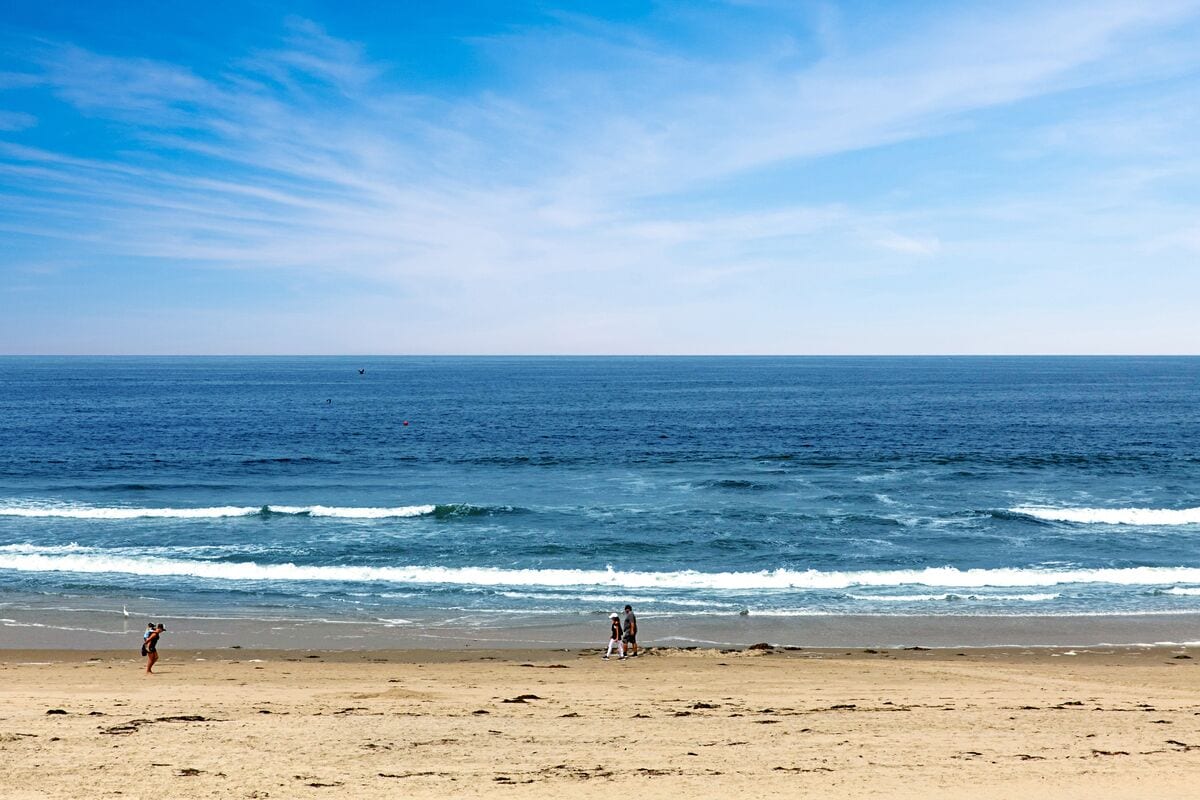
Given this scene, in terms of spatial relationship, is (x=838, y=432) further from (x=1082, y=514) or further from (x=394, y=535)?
(x=394, y=535)

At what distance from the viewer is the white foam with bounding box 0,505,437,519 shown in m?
42.0

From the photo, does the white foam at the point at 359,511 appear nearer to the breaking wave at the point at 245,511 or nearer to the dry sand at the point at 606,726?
the breaking wave at the point at 245,511

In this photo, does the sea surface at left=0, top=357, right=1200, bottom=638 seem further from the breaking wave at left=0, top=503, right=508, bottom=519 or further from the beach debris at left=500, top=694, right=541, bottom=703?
the beach debris at left=500, top=694, right=541, bottom=703

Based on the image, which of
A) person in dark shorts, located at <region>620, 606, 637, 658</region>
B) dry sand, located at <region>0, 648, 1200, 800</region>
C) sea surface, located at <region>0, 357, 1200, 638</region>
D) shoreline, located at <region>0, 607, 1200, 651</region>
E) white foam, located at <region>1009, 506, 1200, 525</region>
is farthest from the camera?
white foam, located at <region>1009, 506, 1200, 525</region>

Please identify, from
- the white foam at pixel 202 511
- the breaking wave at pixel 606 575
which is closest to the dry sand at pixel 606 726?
the breaking wave at pixel 606 575

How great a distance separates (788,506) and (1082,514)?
14422 millimetres

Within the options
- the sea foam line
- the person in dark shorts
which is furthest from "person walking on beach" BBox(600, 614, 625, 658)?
the sea foam line

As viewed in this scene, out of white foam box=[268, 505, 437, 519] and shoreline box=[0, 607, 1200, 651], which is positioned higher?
white foam box=[268, 505, 437, 519]

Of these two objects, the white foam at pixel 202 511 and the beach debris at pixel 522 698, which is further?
the white foam at pixel 202 511

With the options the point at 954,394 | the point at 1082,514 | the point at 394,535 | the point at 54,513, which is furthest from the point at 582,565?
the point at 954,394

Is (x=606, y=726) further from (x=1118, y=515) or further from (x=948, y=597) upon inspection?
(x=1118, y=515)

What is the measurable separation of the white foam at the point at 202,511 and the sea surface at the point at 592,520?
220mm

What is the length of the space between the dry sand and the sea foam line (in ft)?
27.3

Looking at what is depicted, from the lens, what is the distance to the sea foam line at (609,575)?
1227 inches
